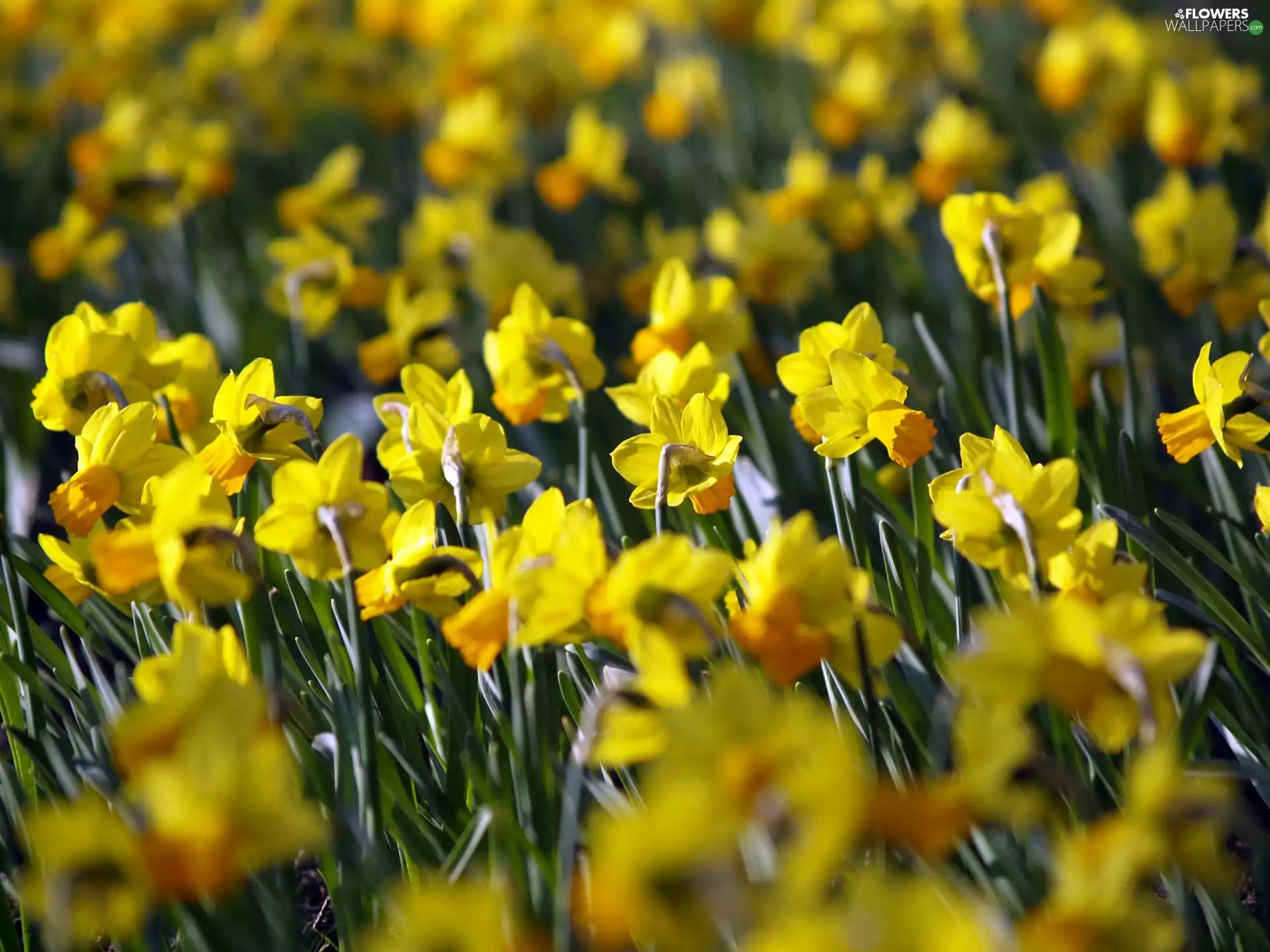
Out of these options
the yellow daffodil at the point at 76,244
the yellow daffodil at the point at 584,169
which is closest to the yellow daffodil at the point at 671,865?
the yellow daffodil at the point at 76,244

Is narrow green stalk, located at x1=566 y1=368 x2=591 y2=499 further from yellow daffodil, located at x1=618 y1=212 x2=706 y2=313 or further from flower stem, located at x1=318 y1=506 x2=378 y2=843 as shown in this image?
yellow daffodil, located at x1=618 y1=212 x2=706 y2=313

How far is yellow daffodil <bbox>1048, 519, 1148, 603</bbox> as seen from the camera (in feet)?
4.25

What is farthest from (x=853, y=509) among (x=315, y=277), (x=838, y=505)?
(x=315, y=277)

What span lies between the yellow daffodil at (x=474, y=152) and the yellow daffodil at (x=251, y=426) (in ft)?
6.87

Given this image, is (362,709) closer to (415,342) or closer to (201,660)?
(201,660)

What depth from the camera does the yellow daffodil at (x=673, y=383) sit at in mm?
1810

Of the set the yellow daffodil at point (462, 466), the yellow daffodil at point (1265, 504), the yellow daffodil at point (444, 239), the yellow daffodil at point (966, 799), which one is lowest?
the yellow daffodil at point (1265, 504)

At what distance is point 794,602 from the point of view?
1.18m

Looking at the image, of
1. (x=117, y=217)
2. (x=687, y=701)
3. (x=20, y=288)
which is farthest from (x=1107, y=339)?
(x=117, y=217)

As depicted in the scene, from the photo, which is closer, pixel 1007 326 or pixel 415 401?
pixel 415 401

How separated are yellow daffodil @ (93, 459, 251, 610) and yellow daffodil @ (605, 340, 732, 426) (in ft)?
2.22

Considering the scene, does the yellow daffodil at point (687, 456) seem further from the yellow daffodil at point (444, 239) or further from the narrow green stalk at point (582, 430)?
the yellow daffodil at point (444, 239)

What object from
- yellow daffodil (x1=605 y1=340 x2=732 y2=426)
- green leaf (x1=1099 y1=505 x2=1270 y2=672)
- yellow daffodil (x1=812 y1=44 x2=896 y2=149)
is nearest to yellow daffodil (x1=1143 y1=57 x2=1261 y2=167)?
yellow daffodil (x1=812 y1=44 x2=896 y2=149)

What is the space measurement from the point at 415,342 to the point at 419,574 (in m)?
1.10
